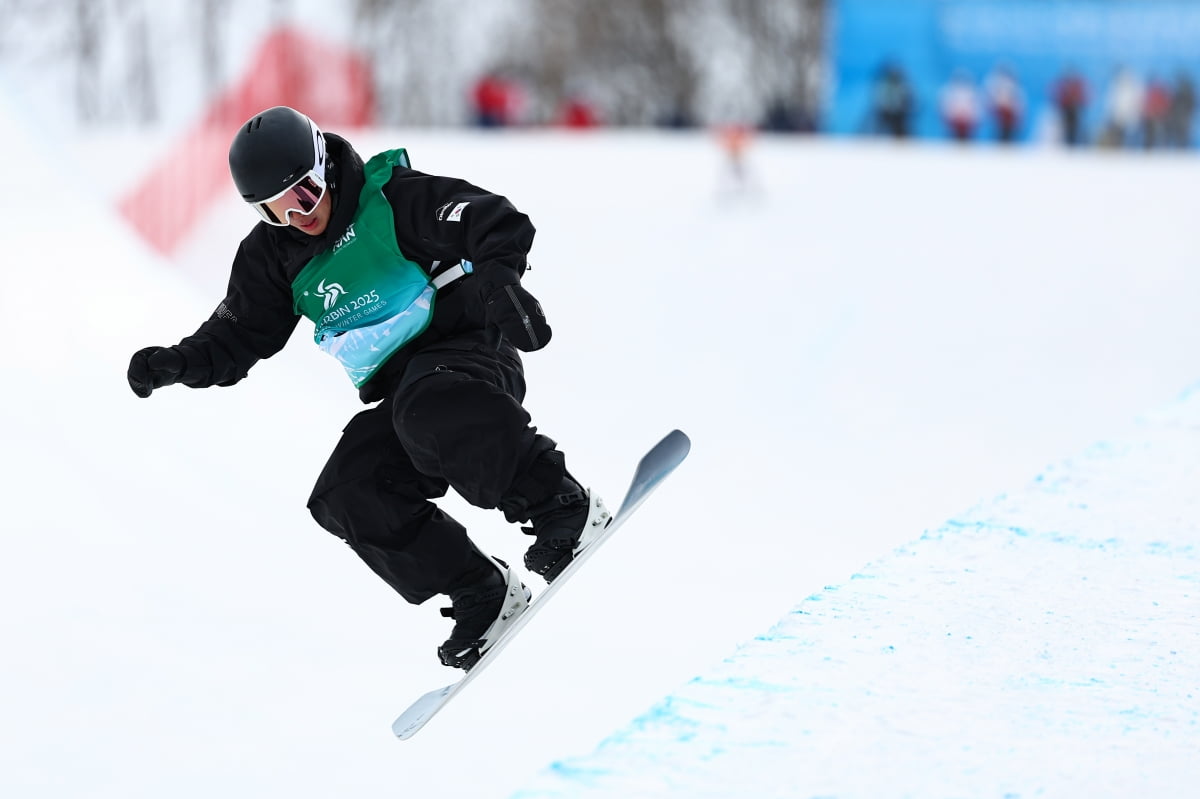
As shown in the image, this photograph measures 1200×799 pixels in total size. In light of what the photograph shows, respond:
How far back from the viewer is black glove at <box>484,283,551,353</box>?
326 cm

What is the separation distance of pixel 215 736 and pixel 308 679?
40 cm

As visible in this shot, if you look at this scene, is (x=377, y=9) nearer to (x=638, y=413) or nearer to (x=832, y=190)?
(x=832, y=190)

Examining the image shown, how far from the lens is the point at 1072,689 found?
9.95 ft

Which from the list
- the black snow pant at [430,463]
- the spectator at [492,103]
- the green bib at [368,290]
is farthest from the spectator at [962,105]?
the green bib at [368,290]

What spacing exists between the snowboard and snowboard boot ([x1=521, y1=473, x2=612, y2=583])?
0.03 m

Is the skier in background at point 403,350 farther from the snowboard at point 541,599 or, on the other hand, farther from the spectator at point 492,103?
the spectator at point 492,103

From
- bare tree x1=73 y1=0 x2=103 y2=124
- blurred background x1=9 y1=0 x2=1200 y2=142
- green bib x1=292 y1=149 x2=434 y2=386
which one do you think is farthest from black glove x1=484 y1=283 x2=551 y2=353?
bare tree x1=73 y1=0 x2=103 y2=124

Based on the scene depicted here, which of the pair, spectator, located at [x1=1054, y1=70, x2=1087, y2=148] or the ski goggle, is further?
spectator, located at [x1=1054, y1=70, x2=1087, y2=148]

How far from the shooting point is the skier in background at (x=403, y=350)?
11.3 feet

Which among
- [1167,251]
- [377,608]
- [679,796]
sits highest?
[679,796]

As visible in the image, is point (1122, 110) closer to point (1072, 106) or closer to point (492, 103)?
point (1072, 106)

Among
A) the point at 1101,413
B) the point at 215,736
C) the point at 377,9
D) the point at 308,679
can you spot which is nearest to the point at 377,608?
the point at 308,679

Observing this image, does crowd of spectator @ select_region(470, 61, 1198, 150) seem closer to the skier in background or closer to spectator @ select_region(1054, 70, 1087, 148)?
spectator @ select_region(1054, 70, 1087, 148)

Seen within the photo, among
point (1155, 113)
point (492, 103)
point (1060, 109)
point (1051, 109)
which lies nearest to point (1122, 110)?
point (1155, 113)
